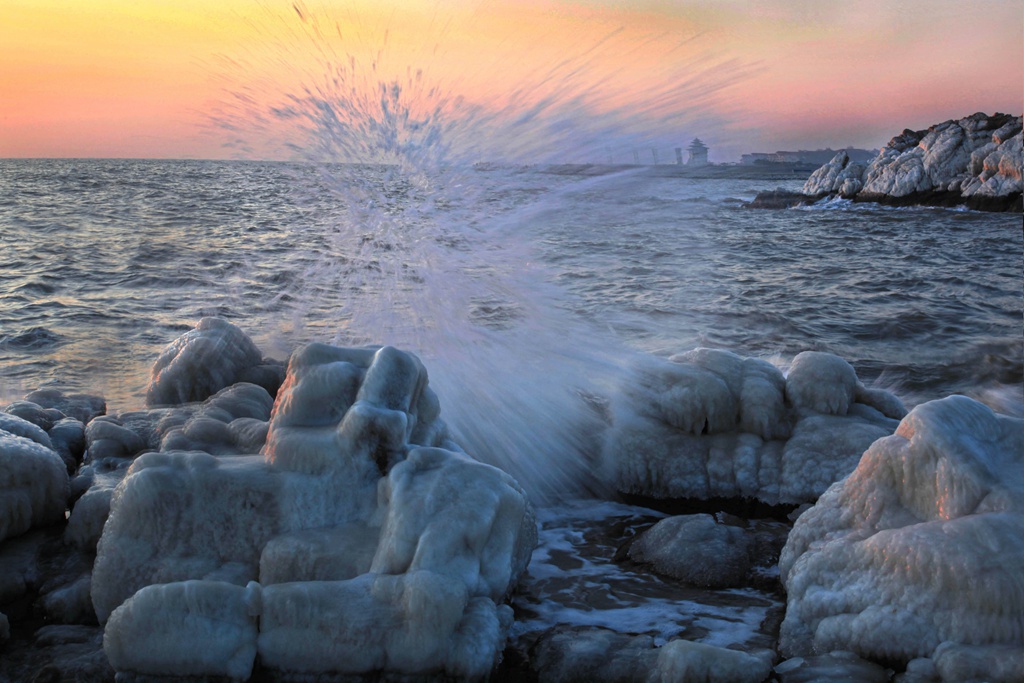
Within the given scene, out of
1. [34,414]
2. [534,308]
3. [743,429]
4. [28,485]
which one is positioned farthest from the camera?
[534,308]

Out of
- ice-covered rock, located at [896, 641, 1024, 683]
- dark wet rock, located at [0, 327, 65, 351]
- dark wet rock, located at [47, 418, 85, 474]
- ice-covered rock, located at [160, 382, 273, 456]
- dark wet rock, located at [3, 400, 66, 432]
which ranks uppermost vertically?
ice-covered rock, located at [160, 382, 273, 456]

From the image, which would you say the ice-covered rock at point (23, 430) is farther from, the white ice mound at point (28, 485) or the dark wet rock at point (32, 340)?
the dark wet rock at point (32, 340)

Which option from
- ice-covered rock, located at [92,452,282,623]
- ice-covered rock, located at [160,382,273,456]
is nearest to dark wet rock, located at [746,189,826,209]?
ice-covered rock, located at [160,382,273,456]

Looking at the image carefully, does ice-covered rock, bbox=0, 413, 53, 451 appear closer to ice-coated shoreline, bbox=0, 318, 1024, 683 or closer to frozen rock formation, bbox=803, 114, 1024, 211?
ice-coated shoreline, bbox=0, 318, 1024, 683

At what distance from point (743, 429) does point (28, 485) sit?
3.97 metres

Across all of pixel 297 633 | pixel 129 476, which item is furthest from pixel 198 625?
pixel 129 476

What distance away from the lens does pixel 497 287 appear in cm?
813

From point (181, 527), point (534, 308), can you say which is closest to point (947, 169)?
point (534, 308)

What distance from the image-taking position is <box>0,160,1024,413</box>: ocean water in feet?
26.4

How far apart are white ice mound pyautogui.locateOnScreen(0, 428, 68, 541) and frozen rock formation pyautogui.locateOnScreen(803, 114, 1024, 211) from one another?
32027 millimetres

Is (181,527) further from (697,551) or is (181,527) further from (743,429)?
(743,429)

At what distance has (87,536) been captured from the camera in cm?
403

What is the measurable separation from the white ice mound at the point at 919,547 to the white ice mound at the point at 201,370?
358 centimetres

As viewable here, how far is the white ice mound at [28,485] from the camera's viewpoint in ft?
13.0
